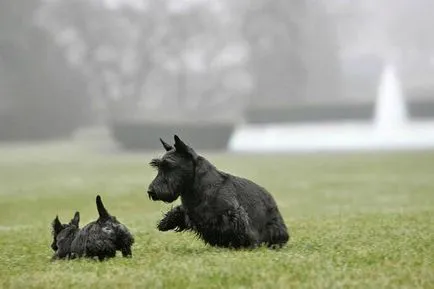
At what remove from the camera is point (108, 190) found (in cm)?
3014

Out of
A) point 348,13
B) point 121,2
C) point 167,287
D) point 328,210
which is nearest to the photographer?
point 167,287

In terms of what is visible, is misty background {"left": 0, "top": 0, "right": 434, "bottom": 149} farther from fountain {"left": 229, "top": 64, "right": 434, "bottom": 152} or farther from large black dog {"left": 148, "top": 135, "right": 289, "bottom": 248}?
large black dog {"left": 148, "top": 135, "right": 289, "bottom": 248}

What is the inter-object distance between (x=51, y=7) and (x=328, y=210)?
71.6 meters

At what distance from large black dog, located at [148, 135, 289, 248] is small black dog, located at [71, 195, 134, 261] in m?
0.69

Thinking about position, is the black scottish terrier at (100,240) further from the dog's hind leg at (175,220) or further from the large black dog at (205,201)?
the large black dog at (205,201)

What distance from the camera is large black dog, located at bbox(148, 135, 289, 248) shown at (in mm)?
9984

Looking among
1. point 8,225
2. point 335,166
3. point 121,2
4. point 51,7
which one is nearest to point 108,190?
point 8,225

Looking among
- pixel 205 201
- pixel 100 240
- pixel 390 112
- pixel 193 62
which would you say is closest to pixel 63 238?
pixel 100 240

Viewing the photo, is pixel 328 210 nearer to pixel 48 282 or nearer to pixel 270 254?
pixel 270 254

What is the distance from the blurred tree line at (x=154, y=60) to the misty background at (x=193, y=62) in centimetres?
12

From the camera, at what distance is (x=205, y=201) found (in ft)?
33.3

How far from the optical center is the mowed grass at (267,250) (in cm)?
827

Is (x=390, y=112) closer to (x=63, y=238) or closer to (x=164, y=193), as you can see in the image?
(x=63, y=238)

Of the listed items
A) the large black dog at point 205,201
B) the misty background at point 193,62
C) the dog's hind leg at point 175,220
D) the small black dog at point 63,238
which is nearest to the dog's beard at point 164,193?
the large black dog at point 205,201
